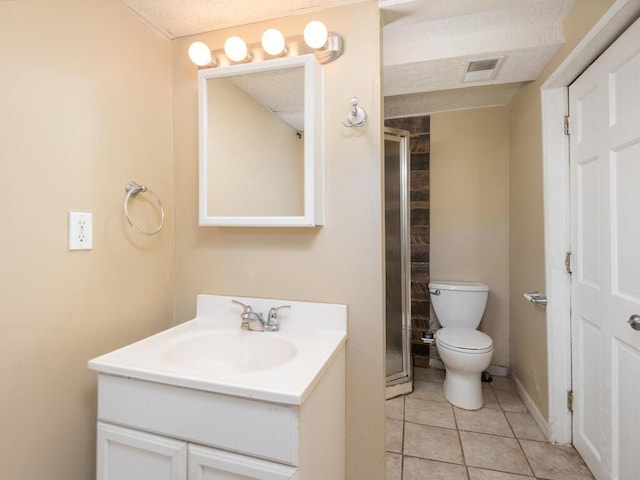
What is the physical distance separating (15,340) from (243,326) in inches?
26.1

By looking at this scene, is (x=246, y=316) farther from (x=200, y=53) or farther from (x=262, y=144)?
(x=200, y=53)

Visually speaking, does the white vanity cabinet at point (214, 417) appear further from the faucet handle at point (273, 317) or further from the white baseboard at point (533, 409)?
the white baseboard at point (533, 409)

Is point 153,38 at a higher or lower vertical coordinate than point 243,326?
higher

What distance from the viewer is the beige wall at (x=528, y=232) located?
5.64 feet

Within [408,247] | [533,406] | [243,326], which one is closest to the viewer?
[243,326]

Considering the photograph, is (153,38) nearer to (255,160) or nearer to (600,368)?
(255,160)

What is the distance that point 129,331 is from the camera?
3.99 ft

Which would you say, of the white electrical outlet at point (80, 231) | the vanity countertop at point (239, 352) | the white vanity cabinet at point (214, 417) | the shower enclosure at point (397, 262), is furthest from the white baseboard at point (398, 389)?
the white electrical outlet at point (80, 231)

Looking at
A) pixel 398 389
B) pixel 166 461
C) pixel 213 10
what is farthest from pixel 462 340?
pixel 213 10

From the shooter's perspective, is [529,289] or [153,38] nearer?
[153,38]

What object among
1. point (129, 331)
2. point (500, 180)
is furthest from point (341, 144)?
point (500, 180)

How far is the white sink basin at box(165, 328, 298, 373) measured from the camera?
3.66 feet

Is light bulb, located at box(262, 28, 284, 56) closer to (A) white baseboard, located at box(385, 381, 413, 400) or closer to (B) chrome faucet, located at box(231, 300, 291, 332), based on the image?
(B) chrome faucet, located at box(231, 300, 291, 332)

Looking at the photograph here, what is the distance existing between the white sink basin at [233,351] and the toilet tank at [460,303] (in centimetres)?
165
